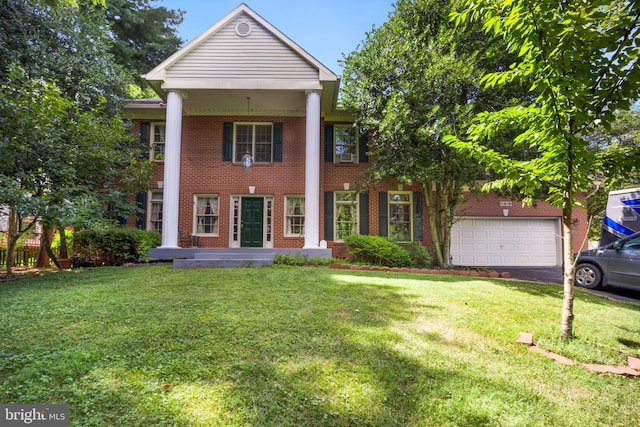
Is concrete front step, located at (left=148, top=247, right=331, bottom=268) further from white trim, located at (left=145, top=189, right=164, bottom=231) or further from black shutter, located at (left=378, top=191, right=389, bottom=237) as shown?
black shutter, located at (left=378, top=191, right=389, bottom=237)

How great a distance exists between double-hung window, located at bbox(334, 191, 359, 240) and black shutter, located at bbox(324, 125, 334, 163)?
1.37 metres

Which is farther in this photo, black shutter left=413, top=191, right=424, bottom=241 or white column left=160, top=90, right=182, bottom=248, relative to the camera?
black shutter left=413, top=191, right=424, bottom=241

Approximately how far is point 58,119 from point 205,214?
5.08 meters

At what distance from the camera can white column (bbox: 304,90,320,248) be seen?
366 inches

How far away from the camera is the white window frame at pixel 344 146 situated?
11.8 meters

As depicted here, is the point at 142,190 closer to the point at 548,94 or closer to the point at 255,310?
the point at 255,310

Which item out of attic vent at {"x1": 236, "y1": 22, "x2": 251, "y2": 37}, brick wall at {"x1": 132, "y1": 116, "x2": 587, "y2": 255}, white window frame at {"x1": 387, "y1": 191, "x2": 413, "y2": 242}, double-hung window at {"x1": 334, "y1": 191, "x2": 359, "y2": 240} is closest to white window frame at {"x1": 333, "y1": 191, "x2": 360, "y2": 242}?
double-hung window at {"x1": 334, "y1": 191, "x2": 359, "y2": 240}

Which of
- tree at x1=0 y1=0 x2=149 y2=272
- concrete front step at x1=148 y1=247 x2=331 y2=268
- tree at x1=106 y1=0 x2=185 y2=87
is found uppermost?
tree at x1=106 y1=0 x2=185 y2=87

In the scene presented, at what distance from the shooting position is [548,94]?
Answer: 2.92 metres

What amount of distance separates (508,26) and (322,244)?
720cm

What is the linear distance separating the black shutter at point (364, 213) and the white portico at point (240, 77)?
7.81 ft

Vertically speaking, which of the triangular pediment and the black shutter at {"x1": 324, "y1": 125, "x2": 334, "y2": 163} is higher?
the triangular pediment

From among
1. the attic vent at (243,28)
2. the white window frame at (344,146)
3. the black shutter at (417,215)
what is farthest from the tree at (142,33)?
the black shutter at (417,215)

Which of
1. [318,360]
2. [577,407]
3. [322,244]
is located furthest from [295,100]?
[577,407]
